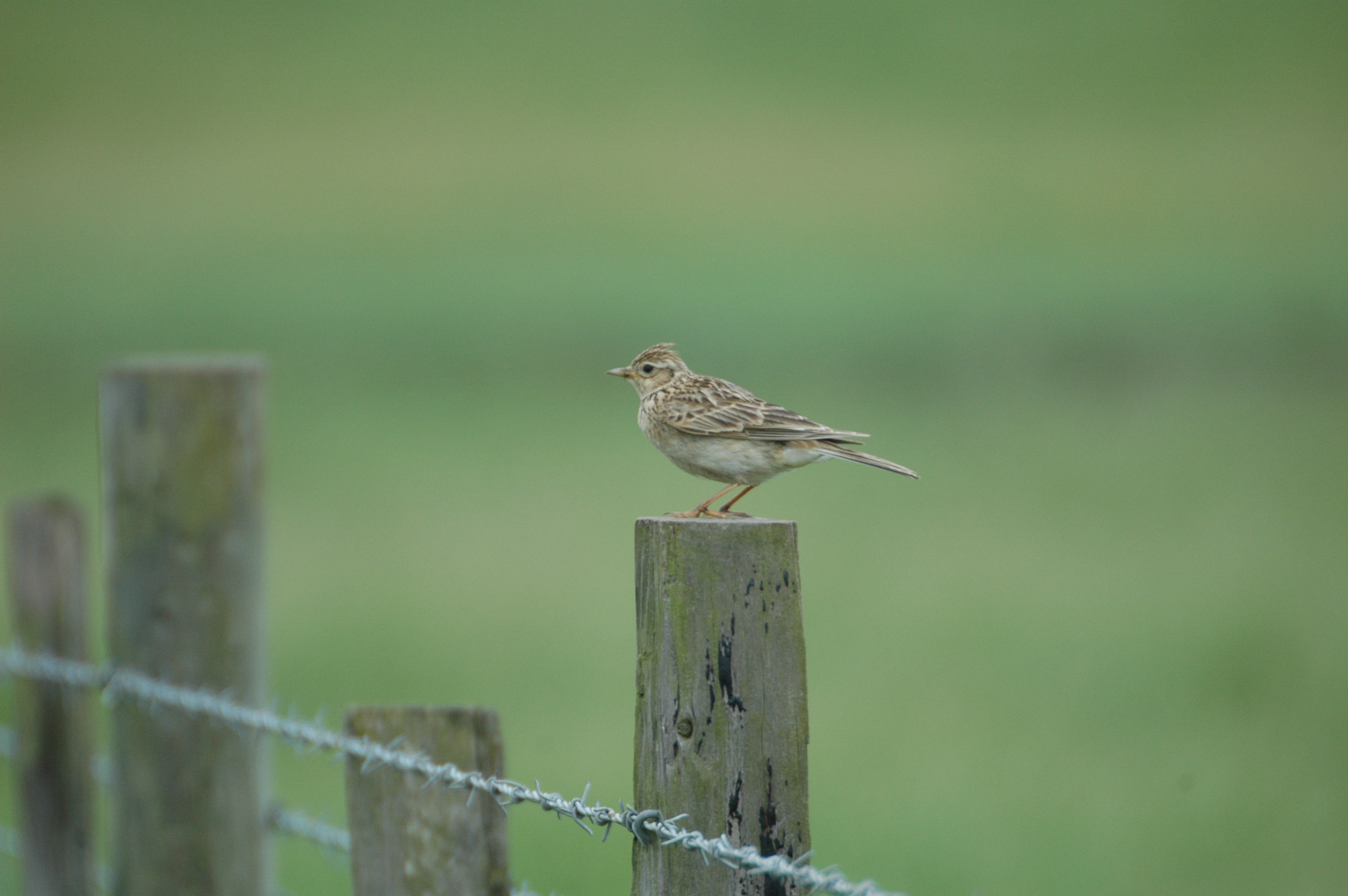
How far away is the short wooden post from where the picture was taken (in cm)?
304

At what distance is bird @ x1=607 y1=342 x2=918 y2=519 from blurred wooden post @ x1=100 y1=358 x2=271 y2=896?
4.81 ft

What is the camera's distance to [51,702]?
4.78m

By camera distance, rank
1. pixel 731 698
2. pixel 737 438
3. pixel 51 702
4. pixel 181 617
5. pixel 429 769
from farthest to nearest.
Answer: pixel 51 702 → pixel 737 438 → pixel 181 617 → pixel 429 769 → pixel 731 698

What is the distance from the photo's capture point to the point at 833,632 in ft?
40.4

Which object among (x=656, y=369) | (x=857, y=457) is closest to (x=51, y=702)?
(x=656, y=369)

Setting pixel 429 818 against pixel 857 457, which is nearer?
pixel 429 818

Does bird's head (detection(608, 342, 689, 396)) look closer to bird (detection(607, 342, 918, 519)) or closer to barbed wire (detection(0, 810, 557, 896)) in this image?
bird (detection(607, 342, 918, 519))

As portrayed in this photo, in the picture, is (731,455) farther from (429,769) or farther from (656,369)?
(429,769)

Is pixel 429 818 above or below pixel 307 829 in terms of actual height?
above

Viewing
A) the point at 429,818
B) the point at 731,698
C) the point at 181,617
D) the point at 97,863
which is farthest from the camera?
the point at 97,863

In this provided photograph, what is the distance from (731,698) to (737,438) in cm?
216

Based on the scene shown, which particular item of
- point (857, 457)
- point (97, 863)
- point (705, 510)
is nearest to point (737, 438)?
point (857, 457)

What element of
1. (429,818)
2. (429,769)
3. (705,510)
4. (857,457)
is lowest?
(429,818)

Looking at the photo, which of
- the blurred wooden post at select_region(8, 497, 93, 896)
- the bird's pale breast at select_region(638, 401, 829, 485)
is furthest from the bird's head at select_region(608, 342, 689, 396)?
the blurred wooden post at select_region(8, 497, 93, 896)
